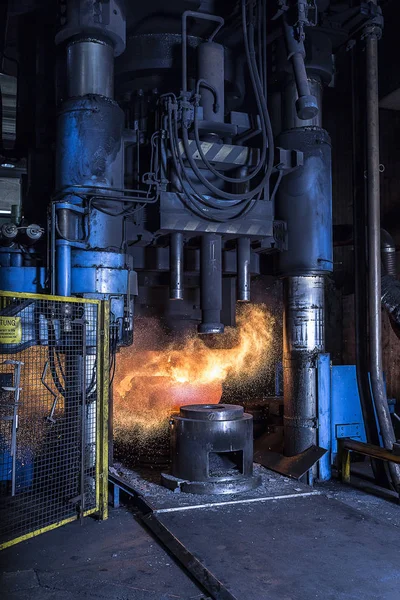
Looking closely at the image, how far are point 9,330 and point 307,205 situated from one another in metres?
4.19

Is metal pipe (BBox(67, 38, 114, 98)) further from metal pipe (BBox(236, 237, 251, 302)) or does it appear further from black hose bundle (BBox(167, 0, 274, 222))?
metal pipe (BBox(236, 237, 251, 302))

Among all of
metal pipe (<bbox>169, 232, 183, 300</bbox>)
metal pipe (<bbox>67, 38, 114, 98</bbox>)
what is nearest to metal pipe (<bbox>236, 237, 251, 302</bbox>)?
metal pipe (<bbox>169, 232, 183, 300</bbox>)

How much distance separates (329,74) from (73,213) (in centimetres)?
396

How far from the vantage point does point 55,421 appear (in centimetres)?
546

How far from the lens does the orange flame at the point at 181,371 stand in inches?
306

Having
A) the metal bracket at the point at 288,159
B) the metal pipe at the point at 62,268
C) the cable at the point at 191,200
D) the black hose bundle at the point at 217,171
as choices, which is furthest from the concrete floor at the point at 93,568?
the metal bracket at the point at 288,159

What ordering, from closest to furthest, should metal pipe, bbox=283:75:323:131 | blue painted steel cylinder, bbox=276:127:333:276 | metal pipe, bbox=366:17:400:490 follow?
metal pipe, bbox=366:17:400:490 < blue painted steel cylinder, bbox=276:127:333:276 < metal pipe, bbox=283:75:323:131

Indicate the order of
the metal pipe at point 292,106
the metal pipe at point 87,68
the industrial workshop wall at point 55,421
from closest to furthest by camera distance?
1. the industrial workshop wall at point 55,421
2. the metal pipe at point 87,68
3. the metal pipe at point 292,106

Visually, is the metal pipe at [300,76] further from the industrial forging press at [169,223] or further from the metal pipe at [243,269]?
the metal pipe at [243,269]

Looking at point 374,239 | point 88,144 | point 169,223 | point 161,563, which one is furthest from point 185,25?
point 161,563

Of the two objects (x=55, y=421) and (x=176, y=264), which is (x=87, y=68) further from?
(x=55, y=421)

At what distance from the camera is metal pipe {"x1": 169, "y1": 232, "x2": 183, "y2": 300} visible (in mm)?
6625

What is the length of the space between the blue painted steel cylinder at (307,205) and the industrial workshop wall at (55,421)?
2852mm

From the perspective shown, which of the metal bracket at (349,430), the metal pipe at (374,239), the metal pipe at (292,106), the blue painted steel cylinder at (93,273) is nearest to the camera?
the blue painted steel cylinder at (93,273)
